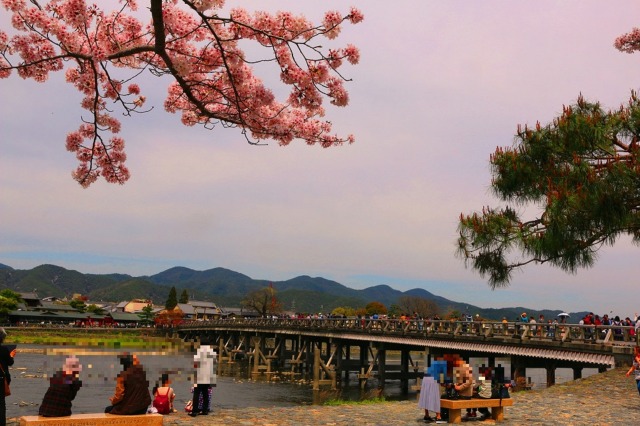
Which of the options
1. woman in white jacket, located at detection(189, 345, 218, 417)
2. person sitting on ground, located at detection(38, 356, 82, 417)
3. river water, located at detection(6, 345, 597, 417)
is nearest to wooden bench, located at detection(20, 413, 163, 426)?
person sitting on ground, located at detection(38, 356, 82, 417)

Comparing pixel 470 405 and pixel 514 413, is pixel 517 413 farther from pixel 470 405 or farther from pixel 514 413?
pixel 470 405

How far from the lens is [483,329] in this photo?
2719cm

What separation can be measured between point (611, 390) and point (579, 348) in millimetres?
4731

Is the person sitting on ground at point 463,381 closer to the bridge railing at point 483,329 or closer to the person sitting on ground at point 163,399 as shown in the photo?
the person sitting on ground at point 163,399

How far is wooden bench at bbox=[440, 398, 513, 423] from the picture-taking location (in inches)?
441

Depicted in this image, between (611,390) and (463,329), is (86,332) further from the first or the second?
(611,390)

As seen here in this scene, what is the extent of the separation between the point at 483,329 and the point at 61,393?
72.2 feet

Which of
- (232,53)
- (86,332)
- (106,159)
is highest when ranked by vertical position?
(232,53)

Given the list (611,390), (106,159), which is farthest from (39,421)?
(611,390)

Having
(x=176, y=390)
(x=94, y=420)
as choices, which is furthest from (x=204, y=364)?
(x=176, y=390)

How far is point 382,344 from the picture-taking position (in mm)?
36156

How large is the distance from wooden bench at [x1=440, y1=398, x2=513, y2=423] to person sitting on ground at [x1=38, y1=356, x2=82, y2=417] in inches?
263

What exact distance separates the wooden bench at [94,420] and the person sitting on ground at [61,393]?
0.12 meters

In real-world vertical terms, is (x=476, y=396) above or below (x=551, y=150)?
below
